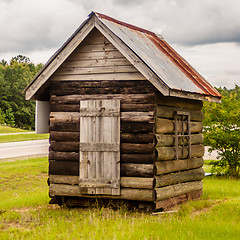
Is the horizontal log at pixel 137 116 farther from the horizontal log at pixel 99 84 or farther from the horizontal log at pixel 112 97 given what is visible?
the horizontal log at pixel 99 84

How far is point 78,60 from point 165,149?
9.98ft

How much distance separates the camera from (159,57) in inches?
465

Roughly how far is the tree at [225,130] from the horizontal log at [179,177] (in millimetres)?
5952

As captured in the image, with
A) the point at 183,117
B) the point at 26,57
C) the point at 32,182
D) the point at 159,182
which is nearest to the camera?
the point at 159,182

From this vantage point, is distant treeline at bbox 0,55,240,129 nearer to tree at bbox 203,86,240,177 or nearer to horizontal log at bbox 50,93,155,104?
tree at bbox 203,86,240,177

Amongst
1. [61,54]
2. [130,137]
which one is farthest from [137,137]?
[61,54]

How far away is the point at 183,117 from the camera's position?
12.0 meters

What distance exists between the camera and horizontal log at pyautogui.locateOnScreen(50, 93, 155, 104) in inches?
406

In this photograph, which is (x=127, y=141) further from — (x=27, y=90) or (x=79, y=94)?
(x=27, y=90)

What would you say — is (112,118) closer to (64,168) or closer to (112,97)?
(112,97)

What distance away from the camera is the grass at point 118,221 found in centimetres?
809

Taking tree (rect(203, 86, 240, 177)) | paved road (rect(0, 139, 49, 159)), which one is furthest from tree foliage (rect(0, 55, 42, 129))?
tree (rect(203, 86, 240, 177))

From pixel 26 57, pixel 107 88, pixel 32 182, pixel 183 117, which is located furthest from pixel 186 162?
pixel 26 57

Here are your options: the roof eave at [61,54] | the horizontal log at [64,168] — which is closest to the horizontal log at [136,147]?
the horizontal log at [64,168]
